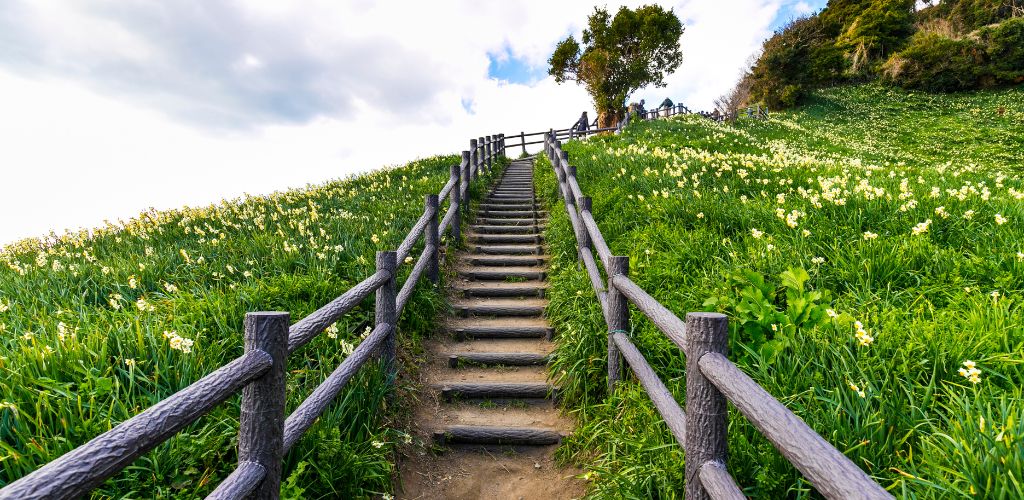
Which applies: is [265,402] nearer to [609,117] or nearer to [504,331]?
[504,331]

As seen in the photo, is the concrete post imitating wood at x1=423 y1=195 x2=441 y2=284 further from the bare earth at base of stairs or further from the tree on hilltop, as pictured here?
the tree on hilltop

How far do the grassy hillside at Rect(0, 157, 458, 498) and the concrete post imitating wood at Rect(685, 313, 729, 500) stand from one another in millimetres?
1993

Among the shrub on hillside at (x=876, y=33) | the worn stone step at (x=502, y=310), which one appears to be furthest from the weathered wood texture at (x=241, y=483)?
the shrub on hillside at (x=876, y=33)

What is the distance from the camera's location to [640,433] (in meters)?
3.36

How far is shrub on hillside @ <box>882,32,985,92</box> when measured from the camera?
30.5 metres

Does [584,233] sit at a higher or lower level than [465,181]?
lower

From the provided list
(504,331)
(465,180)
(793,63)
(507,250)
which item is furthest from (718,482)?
(793,63)

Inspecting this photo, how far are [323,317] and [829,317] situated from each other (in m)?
3.18

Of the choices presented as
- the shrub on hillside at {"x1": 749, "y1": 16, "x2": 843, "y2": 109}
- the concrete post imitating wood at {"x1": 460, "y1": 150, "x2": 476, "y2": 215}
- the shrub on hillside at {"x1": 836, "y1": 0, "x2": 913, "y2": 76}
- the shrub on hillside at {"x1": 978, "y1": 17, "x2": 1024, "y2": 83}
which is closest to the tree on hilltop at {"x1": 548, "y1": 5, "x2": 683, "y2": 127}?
the shrub on hillside at {"x1": 749, "y1": 16, "x2": 843, "y2": 109}

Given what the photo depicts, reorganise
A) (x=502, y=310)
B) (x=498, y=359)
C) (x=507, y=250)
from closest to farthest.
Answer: (x=498, y=359)
(x=502, y=310)
(x=507, y=250)

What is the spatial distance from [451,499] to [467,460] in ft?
1.52

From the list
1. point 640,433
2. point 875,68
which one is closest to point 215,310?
point 640,433

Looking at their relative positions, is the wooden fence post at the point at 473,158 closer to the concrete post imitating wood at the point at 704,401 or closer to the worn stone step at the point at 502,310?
the worn stone step at the point at 502,310

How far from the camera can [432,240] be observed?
696 centimetres
